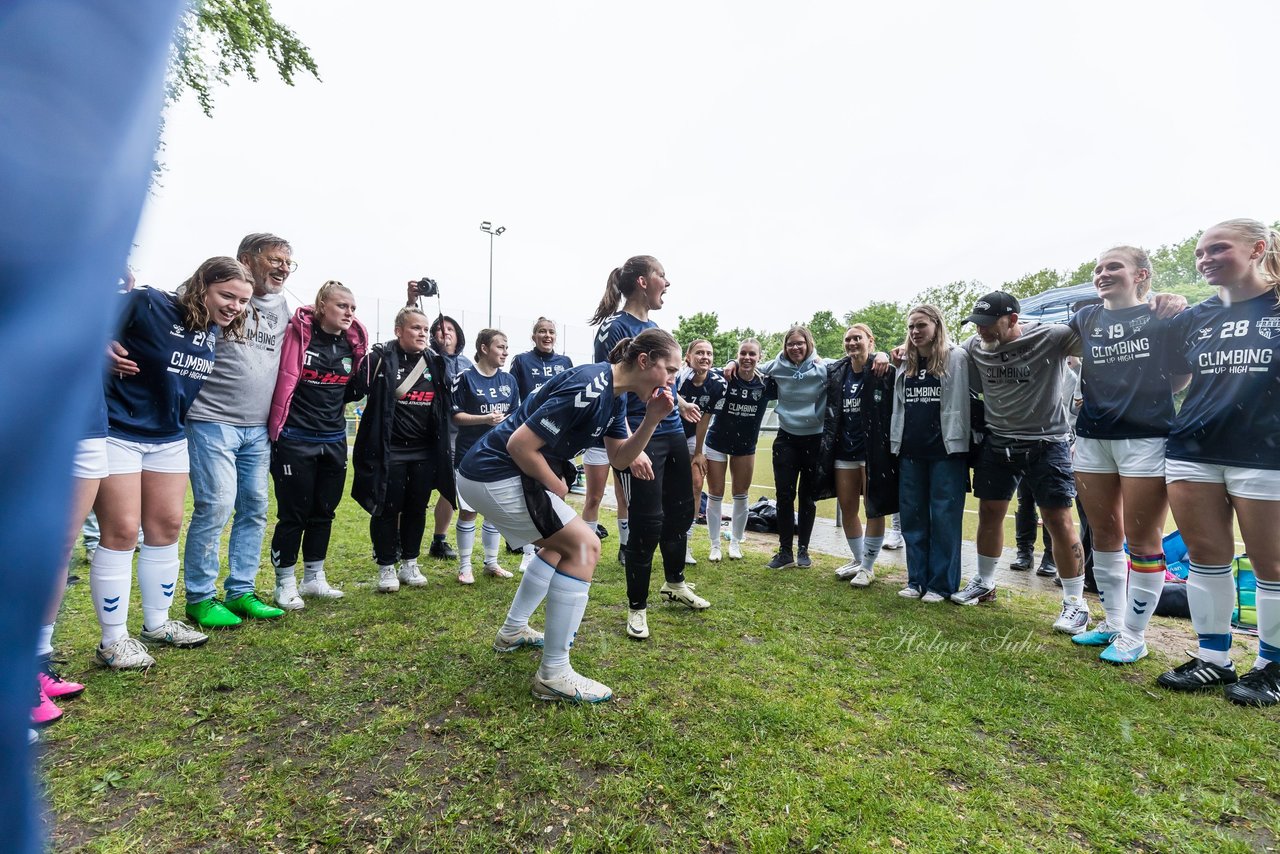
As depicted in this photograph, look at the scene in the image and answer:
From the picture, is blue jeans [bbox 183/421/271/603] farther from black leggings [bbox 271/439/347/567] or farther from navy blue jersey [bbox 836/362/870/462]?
navy blue jersey [bbox 836/362/870/462]

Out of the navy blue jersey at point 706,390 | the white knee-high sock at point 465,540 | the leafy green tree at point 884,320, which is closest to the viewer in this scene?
the white knee-high sock at point 465,540

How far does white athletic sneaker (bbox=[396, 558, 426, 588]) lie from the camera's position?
16.7 feet

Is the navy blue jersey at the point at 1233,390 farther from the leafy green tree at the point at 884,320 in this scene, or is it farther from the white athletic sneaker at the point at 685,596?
the leafy green tree at the point at 884,320

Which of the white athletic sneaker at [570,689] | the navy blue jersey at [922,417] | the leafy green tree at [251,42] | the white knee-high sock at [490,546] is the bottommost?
the white athletic sneaker at [570,689]

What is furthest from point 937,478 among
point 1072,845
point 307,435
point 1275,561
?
point 307,435

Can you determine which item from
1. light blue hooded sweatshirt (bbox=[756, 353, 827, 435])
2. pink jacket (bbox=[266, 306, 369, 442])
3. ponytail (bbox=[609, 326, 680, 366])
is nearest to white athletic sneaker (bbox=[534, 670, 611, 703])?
ponytail (bbox=[609, 326, 680, 366])

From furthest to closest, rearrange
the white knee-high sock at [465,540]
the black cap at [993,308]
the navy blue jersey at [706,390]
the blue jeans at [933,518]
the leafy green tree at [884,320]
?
Answer: the leafy green tree at [884,320] → the navy blue jersey at [706,390] → the white knee-high sock at [465,540] → the blue jeans at [933,518] → the black cap at [993,308]

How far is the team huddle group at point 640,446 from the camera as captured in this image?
3217mm

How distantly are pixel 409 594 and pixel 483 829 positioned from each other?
117 inches

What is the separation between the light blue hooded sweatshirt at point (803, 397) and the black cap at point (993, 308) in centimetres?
166

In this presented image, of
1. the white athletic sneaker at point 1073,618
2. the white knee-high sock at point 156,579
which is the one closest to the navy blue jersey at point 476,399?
the white knee-high sock at point 156,579

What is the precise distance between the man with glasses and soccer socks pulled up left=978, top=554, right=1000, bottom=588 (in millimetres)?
5302

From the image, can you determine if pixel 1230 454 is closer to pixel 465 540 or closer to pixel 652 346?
pixel 652 346

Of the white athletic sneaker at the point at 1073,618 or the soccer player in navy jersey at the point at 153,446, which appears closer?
the soccer player in navy jersey at the point at 153,446
